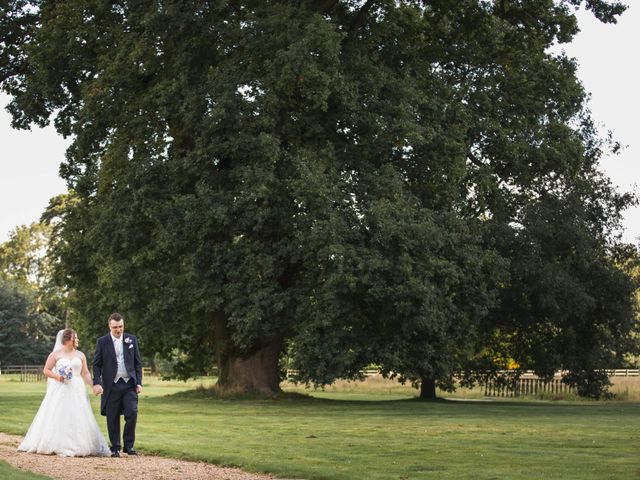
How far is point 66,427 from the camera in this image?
16.3 meters

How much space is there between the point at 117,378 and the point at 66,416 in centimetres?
87

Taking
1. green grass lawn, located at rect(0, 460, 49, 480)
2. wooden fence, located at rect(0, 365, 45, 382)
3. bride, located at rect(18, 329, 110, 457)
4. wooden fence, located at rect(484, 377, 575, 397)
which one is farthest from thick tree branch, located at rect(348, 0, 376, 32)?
wooden fence, located at rect(0, 365, 45, 382)

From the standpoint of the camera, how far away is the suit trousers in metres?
16.5

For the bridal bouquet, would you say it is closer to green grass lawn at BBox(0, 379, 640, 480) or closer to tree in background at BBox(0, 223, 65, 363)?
green grass lawn at BBox(0, 379, 640, 480)

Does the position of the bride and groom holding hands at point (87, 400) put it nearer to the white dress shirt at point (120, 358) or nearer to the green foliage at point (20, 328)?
the white dress shirt at point (120, 358)

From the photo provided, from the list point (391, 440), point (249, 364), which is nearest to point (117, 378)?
point (391, 440)

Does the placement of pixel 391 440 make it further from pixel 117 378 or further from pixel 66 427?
pixel 66 427

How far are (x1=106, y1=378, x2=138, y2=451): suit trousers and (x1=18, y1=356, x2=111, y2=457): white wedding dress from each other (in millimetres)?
251

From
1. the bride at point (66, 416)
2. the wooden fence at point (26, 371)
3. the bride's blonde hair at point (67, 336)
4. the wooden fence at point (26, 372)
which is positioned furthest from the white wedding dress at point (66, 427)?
the wooden fence at point (26, 371)

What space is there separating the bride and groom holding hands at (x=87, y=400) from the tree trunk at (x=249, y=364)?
18.3 metres

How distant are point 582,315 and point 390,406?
26.9ft

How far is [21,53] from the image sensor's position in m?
37.4

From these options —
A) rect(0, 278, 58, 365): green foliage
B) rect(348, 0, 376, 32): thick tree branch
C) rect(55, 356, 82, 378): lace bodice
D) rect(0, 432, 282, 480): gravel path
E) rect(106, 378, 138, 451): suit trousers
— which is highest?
rect(348, 0, 376, 32): thick tree branch

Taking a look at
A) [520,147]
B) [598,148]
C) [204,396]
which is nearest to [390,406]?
[204,396]
